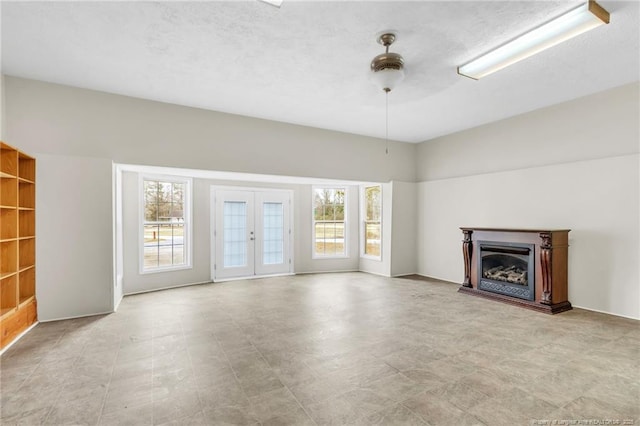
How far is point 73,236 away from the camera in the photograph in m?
4.05

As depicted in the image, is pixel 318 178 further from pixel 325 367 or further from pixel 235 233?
pixel 325 367

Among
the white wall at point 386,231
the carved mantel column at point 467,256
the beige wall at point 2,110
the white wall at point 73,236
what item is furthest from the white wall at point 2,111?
the carved mantel column at point 467,256

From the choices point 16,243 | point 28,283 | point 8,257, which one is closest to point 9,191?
point 16,243

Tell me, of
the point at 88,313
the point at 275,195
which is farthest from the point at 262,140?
the point at 88,313

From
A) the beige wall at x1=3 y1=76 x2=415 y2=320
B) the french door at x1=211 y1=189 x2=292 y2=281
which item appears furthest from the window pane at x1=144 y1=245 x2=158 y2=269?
the french door at x1=211 y1=189 x2=292 y2=281

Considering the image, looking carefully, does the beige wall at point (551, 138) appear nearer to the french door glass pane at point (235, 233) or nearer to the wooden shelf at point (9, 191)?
the french door glass pane at point (235, 233)

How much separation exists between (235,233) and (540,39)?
5844mm

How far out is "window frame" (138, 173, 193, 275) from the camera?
555 cm

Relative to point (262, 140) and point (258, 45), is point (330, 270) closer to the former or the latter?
point (262, 140)

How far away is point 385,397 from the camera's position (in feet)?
7.50

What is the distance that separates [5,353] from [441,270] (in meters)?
6.61

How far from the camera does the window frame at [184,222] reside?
555 cm

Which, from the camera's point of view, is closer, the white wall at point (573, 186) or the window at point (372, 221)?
the white wall at point (573, 186)

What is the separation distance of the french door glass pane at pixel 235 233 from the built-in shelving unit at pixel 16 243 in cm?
315
